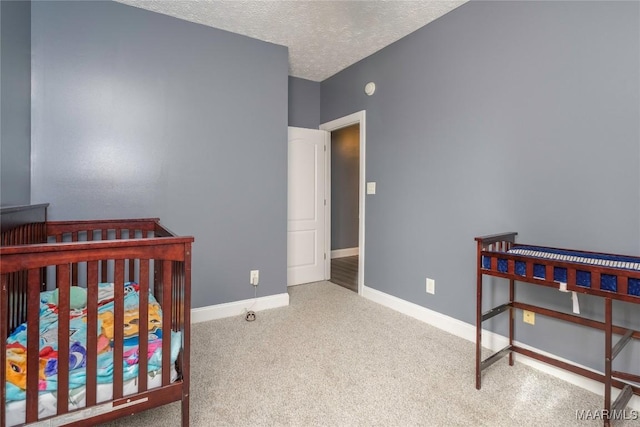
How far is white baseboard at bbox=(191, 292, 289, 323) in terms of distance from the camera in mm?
2754

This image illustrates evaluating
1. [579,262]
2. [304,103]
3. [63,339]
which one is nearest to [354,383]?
[579,262]

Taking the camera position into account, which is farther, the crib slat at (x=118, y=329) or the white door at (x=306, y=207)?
the white door at (x=306, y=207)

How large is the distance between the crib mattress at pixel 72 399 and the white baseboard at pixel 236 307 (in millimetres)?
1512

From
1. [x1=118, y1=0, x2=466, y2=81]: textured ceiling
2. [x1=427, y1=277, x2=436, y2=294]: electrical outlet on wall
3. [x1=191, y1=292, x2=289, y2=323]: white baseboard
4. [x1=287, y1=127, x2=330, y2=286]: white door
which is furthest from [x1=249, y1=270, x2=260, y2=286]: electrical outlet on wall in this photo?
[x1=118, y1=0, x2=466, y2=81]: textured ceiling

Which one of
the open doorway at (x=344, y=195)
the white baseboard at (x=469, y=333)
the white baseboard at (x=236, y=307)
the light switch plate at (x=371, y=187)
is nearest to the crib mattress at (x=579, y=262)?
the white baseboard at (x=469, y=333)

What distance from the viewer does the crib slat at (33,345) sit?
3.39 ft

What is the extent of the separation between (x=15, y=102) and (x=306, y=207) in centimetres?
261

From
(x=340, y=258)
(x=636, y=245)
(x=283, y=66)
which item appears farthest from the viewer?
(x=340, y=258)

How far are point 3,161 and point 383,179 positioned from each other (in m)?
2.74

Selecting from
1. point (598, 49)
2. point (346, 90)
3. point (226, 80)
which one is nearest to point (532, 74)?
point (598, 49)

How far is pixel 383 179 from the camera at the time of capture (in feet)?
10.4

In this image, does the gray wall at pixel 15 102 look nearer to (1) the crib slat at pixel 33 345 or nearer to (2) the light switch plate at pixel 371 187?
(1) the crib slat at pixel 33 345

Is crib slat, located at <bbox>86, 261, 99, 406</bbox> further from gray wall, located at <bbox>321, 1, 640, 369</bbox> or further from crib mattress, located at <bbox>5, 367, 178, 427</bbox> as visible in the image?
gray wall, located at <bbox>321, 1, 640, 369</bbox>

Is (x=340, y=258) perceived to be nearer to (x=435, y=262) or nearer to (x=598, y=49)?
(x=435, y=262)
